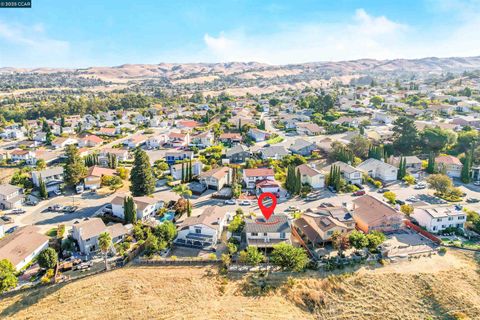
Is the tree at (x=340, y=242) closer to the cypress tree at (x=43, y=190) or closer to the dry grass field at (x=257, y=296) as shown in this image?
the dry grass field at (x=257, y=296)

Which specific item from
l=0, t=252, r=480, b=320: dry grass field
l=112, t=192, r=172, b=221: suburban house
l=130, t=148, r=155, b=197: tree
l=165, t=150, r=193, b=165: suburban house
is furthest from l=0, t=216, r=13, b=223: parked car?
l=165, t=150, r=193, b=165: suburban house

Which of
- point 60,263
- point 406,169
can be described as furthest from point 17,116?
point 406,169

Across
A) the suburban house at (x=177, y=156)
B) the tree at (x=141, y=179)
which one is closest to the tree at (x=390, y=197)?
the tree at (x=141, y=179)

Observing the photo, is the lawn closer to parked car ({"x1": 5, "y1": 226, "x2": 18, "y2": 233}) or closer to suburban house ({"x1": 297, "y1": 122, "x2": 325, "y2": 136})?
suburban house ({"x1": 297, "y1": 122, "x2": 325, "y2": 136})

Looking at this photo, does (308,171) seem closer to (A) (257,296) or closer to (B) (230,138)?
(A) (257,296)

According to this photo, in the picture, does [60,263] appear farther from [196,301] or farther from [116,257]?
[196,301]

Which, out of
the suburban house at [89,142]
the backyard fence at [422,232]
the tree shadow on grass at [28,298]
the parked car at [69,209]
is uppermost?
the suburban house at [89,142]

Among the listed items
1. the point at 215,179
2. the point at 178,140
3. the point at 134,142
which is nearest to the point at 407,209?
the point at 215,179
